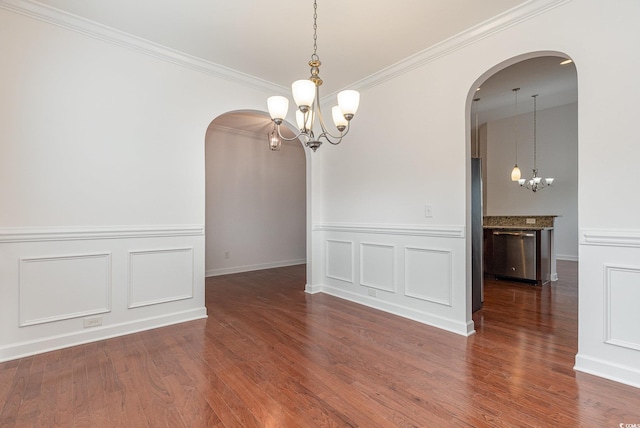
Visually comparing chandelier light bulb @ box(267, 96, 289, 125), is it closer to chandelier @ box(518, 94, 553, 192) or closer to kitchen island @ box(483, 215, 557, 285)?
kitchen island @ box(483, 215, 557, 285)

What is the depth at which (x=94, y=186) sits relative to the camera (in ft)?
9.50

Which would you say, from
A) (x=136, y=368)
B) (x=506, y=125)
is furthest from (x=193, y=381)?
(x=506, y=125)

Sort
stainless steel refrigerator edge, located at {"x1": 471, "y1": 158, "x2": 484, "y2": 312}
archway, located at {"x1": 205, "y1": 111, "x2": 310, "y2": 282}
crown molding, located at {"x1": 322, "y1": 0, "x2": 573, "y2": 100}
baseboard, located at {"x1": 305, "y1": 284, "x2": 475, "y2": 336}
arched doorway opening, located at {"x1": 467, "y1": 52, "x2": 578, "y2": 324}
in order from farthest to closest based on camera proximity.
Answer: archway, located at {"x1": 205, "y1": 111, "x2": 310, "y2": 282} → arched doorway opening, located at {"x1": 467, "y1": 52, "x2": 578, "y2": 324} → stainless steel refrigerator edge, located at {"x1": 471, "y1": 158, "x2": 484, "y2": 312} → baseboard, located at {"x1": 305, "y1": 284, "x2": 475, "y2": 336} → crown molding, located at {"x1": 322, "y1": 0, "x2": 573, "y2": 100}

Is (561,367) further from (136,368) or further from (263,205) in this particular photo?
(263,205)

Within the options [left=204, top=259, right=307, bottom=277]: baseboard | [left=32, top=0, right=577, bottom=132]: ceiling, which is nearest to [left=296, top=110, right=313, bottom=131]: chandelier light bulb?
[left=32, top=0, right=577, bottom=132]: ceiling

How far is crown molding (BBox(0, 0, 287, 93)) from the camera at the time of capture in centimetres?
257

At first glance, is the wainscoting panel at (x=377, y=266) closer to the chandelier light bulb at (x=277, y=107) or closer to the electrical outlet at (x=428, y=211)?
the electrical outlet at (x=428, y=211)

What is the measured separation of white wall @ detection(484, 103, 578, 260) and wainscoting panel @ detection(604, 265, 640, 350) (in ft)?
18.3

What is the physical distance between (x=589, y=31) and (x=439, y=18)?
111cm

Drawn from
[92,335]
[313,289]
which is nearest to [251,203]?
[313,289]

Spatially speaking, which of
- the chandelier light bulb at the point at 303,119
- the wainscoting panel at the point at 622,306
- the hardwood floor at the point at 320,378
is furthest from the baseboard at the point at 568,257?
the chandelier light bulb at the point at 303,119

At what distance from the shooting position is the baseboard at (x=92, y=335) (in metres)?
2.54

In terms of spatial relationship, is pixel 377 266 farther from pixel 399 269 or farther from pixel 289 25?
pixel 289 25

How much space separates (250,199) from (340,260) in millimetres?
2865
